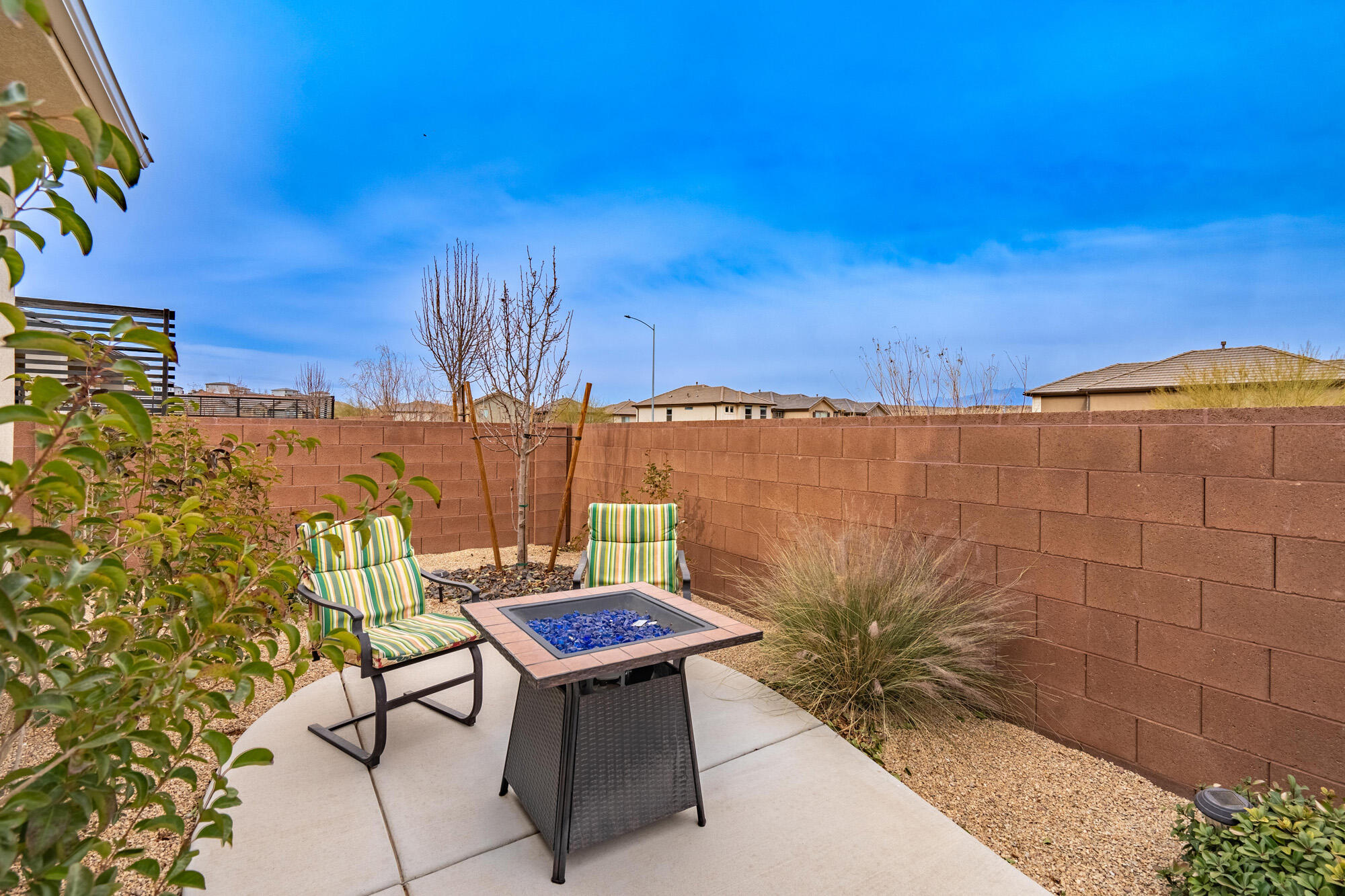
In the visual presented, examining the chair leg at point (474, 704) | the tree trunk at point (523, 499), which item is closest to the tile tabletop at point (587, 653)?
the chair leg at point (474, 704)

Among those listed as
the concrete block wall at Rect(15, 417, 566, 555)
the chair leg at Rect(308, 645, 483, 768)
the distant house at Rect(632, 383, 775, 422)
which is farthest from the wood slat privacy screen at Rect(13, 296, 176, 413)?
the distant house at Rect(632, 383, 775, 422)

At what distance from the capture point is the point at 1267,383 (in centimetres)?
424

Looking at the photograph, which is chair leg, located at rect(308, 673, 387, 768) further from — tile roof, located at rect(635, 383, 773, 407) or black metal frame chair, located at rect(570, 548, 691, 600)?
tile roof, located at rect(635, 383, 773, 407)

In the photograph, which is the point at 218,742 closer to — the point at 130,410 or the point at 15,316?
the point at 130,410

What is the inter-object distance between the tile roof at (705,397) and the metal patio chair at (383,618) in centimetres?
3677

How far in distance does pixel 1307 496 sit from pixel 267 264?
758 inches

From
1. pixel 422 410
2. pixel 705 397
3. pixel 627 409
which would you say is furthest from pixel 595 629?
pixel 627 409

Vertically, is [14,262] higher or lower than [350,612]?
higher

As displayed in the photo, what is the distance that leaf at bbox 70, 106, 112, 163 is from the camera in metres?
0.66

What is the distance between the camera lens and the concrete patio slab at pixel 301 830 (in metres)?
1.97

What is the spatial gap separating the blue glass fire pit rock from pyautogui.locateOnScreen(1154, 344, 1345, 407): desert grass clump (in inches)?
140

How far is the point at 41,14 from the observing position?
0.61m

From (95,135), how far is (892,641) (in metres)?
3.15

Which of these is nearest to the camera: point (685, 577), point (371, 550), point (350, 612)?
point (350, 612)
